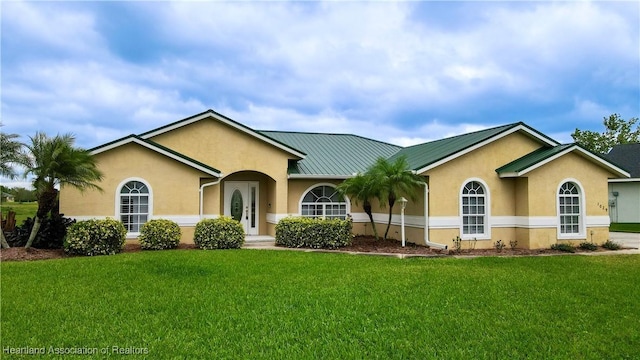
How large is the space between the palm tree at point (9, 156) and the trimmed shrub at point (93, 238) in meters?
2.08

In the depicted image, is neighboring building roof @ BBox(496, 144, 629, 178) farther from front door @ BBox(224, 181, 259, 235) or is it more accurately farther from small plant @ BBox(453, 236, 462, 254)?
front door @ BBox(224, 181, 259, 235)

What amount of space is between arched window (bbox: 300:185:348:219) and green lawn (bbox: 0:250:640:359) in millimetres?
7784

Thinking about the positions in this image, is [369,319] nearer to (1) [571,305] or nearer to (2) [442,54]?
(1) [571,305]

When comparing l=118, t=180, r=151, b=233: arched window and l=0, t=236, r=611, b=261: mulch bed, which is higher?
l=118, t=180, r=151, b=233: arched window

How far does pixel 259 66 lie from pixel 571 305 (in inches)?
521

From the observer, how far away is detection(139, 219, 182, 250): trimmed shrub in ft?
47.6

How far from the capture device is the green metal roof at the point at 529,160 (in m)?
16.1

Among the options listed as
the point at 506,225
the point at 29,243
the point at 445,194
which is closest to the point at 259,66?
the point at 445,194

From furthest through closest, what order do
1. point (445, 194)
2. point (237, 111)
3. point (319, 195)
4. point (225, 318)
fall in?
point (237, 111), point (319, 195), point (445, 194), point (225, 318)

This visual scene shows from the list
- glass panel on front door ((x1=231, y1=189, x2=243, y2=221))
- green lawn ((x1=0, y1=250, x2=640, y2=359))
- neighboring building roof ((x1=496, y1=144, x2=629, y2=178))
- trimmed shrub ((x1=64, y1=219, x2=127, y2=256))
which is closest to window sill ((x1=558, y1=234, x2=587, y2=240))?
neighboring building roof ((x1=496, y1=144, x2=629, y2=178))

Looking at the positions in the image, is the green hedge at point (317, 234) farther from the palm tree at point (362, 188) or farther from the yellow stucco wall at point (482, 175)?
the yellow stucco wall at point (482, 175)

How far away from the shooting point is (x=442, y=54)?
1576 centimetres

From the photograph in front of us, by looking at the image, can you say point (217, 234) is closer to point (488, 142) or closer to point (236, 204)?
point (236, 204)

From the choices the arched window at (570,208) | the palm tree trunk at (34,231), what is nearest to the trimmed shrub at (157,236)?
the palm tree trunk at (34,231)
